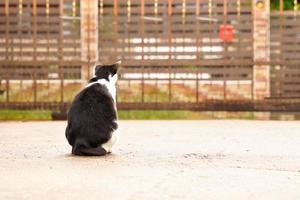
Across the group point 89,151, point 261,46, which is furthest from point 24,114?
point 89,151

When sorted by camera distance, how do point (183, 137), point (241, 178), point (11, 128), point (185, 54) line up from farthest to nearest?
point (185, 54) → point (11, 128) → point (183, 137) → point (241, 178)

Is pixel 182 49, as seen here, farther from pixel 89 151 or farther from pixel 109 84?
pixel 89 151

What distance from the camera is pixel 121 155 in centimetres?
754

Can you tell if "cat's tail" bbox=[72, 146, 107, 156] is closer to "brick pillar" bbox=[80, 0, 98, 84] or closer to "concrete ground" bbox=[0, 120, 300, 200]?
"concrete ground" bbox=[0, 120, 300, 200]

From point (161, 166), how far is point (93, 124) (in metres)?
0.92

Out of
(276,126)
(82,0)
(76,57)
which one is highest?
(82,0)

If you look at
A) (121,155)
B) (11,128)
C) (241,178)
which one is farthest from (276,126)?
(241,178)

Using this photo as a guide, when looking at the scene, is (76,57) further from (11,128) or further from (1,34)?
(11,128)

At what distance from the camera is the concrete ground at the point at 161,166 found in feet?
17.0

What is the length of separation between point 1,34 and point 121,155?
23.5ft

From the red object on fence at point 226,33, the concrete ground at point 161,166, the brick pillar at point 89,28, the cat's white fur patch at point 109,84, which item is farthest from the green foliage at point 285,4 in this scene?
the cat's white fur patch at point 109,84

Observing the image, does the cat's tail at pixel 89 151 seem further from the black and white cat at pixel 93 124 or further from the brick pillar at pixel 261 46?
the brick pillar at pixel 261 46

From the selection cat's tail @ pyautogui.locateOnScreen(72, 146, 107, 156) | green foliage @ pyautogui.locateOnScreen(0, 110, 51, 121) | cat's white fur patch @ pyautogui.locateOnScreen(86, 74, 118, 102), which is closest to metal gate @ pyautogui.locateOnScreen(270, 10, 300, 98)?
green foliage @ pyautogui.locateOnScreen(0, 110, 51, 121)

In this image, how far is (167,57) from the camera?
546 inches
